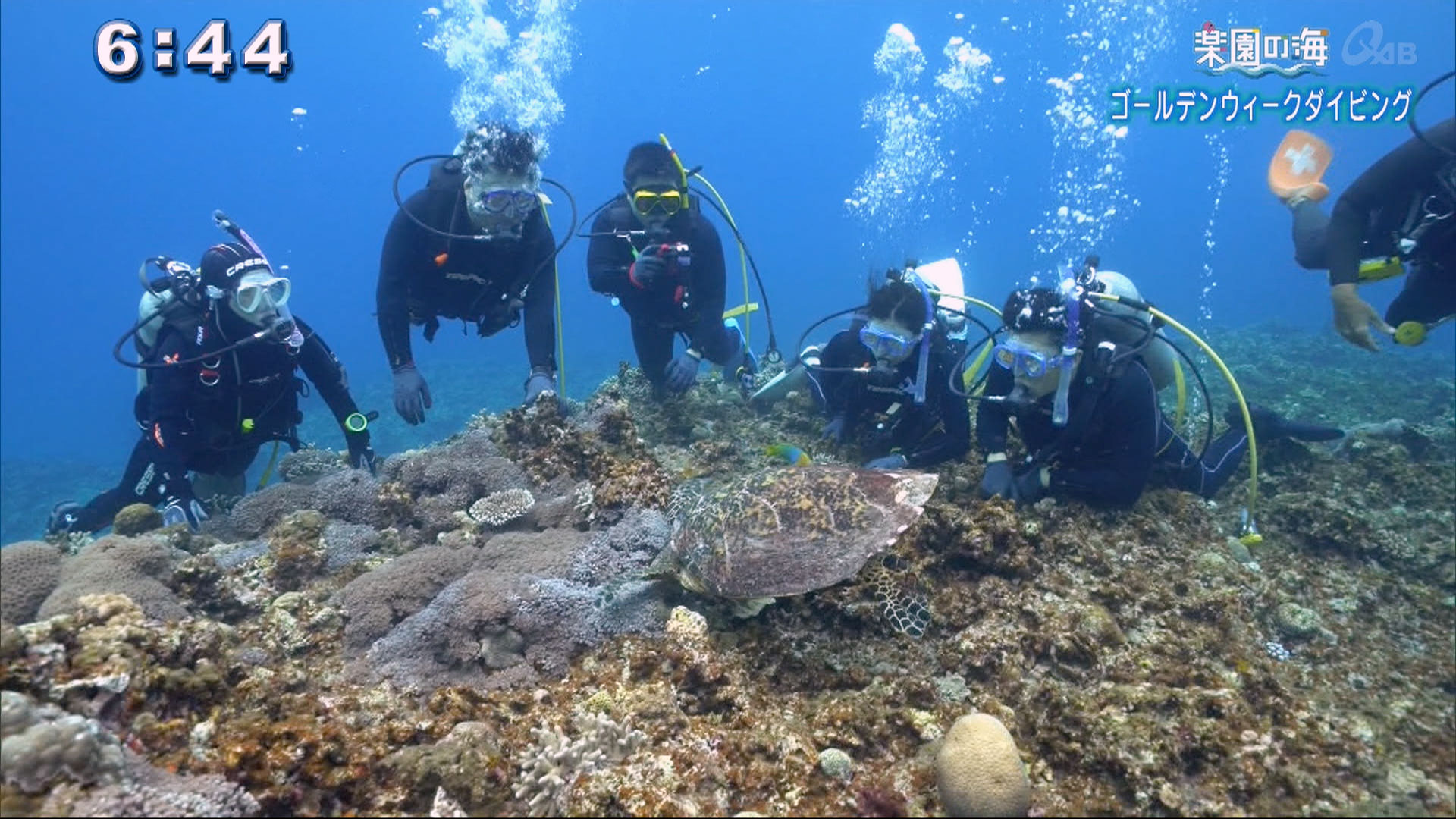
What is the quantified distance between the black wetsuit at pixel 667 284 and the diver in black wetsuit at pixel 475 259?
79 cm

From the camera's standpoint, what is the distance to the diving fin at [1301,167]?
7180mm

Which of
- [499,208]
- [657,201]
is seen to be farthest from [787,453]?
[499,208]

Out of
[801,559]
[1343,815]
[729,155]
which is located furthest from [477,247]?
[729,155]

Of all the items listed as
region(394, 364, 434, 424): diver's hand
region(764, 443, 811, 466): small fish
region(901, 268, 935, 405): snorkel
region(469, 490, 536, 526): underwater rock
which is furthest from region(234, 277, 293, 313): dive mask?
region(901, 268, 935, 405): snorkel

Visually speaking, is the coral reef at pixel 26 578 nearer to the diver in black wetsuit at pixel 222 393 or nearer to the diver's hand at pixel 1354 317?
the diver in black wetsuit at pixel 222 393

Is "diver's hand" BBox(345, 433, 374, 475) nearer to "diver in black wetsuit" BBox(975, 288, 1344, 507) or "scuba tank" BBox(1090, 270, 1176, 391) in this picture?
"diver in black wetsuit" BBox(975, 288, 1344, 507)

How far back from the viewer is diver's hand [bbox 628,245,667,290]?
25.3ft

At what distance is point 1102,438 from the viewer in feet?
17.6

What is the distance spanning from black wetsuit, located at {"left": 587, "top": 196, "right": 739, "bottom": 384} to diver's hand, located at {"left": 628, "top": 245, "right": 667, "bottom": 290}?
363mm

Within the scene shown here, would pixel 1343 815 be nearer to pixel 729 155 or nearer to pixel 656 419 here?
pixel 656 419

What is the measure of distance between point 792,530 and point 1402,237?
243 inches

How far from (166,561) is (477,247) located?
4.37 metres

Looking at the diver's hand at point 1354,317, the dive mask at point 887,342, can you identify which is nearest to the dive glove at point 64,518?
the dive mask at point 887,342

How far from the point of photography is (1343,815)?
2.78 metres
